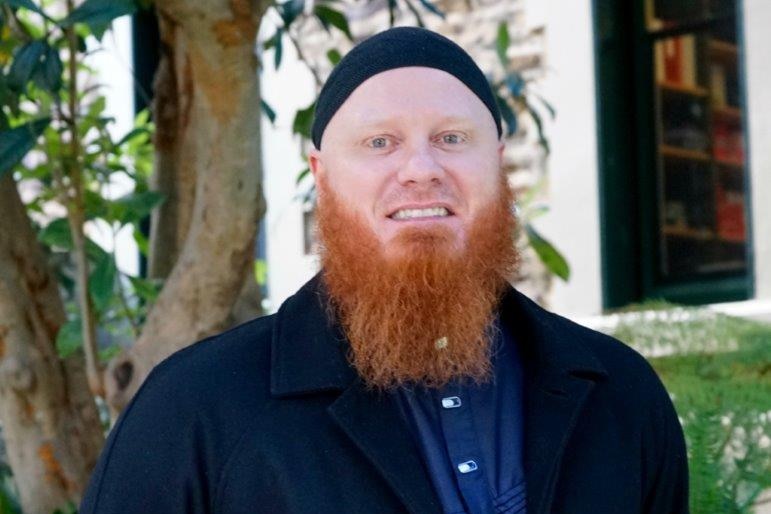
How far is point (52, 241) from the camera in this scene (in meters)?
3.74

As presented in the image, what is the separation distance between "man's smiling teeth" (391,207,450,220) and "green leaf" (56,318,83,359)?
1.45m

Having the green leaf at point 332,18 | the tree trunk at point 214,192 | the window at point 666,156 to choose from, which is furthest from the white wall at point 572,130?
the tree trunk at point 214,192

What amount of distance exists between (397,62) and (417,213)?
0.79ft

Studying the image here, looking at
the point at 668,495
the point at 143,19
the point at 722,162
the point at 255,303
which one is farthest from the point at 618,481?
the point at 722,162

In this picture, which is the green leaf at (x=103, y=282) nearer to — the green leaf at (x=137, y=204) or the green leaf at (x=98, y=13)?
the green leaf at (x=137, y=204)

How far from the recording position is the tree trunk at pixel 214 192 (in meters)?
3.36

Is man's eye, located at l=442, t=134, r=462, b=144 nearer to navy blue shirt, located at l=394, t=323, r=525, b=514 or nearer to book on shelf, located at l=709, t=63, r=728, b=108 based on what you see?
navy blue shirt, located at l=394, t=323, r=525, b=514

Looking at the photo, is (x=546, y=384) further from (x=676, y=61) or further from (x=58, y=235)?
(x=676, y=61)

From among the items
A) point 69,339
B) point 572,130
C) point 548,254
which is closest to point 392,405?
point 69,339

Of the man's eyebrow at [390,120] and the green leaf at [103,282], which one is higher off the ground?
the man's eyebrow at [390,120]

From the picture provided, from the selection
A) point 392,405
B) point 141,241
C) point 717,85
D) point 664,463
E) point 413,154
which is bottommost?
point 664,463

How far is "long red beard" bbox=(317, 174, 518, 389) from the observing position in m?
2.37

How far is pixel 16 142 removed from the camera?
3.32 m

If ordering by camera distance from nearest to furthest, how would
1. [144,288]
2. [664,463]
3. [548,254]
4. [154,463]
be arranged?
1. [154,463]
2. [664,463]
3. [144,288]
4. [548,254]
